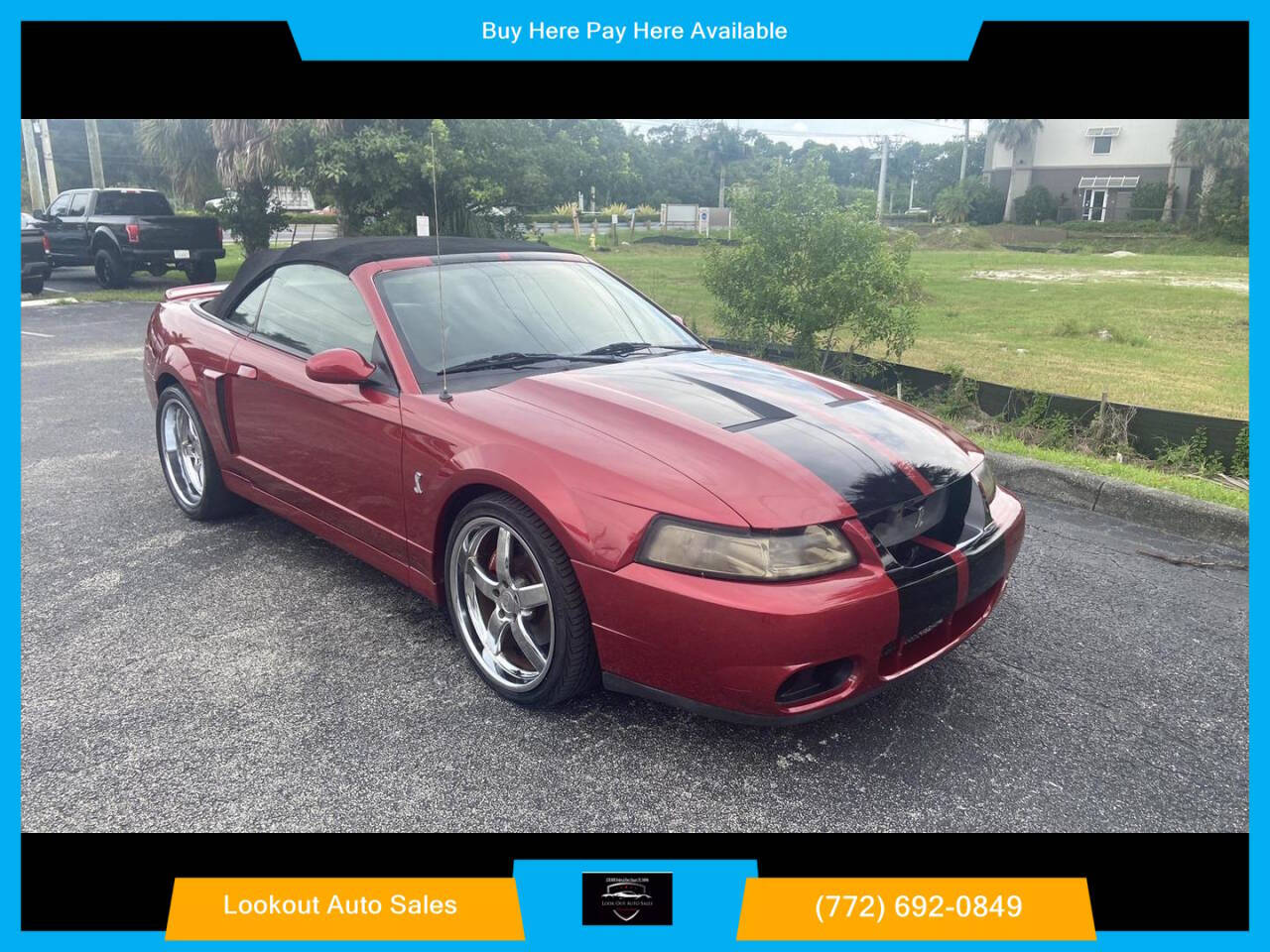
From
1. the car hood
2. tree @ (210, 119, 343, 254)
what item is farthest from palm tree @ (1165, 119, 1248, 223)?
tree @ (210, 119, 343, 254)

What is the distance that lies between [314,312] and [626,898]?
2853 mm

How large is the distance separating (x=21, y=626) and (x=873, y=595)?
321 cm

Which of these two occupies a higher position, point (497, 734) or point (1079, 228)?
point (1079, 228)

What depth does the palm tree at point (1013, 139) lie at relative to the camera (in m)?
7.25

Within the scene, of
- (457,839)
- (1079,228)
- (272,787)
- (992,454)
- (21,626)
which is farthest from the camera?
(1079,228)

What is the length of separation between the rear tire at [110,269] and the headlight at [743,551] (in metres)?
17.8

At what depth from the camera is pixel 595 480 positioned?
269cm

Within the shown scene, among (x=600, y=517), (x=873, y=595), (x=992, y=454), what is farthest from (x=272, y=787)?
(x=992, y=454)

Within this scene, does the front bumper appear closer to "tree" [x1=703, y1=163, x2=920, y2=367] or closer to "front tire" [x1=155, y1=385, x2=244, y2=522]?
"front tire" [x1=155, y1=385, x2=244, y2=522]

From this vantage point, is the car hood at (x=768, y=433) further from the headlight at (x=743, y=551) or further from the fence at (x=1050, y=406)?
the fence at (x=1050, y=406)

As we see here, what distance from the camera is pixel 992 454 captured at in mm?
5523

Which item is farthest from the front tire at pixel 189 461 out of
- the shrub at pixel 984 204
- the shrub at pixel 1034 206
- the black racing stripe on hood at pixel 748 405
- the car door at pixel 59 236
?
the shrub at pixel 984 204

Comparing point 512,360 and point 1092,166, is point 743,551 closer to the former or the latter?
point 512,360

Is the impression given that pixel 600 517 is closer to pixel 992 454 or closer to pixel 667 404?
pixel 667 404
